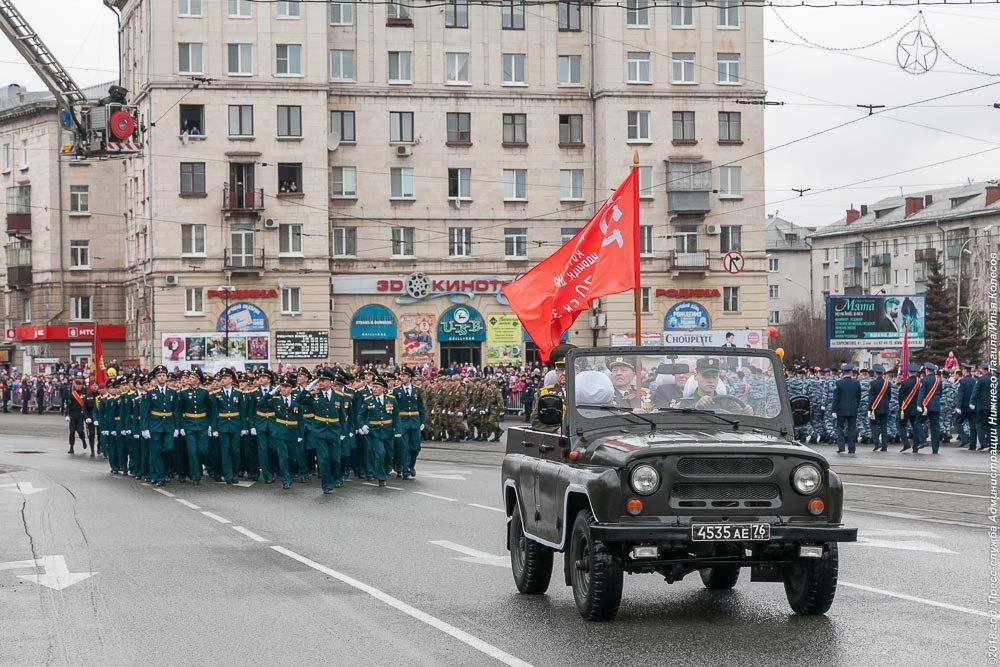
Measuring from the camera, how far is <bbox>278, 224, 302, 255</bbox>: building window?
64812 millimetres

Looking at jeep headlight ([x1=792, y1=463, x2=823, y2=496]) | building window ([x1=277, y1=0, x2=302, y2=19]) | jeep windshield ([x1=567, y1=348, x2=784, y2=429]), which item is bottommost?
jeep headlight ([x1=792, y1=463, x2=823, y2=496])

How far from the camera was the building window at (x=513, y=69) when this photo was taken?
67.1 m

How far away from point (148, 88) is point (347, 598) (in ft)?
183

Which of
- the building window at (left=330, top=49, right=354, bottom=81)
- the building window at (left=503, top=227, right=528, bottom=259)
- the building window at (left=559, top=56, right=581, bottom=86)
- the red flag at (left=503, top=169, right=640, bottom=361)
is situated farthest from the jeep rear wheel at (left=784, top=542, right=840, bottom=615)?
the building window at (left=559, top=56, right=581, bottom=86)

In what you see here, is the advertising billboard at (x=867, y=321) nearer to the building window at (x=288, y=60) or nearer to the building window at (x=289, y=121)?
the building window at (x=289, y=121)

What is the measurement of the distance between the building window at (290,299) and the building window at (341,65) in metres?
9.79

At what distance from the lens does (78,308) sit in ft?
258

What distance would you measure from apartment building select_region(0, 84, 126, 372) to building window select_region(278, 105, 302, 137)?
17153mm

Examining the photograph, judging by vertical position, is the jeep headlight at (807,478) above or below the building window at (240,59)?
below

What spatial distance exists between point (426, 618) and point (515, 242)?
5817 centimetres

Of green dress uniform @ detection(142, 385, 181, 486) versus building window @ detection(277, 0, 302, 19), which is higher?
building window @ detection(277, 0, 302, 19)

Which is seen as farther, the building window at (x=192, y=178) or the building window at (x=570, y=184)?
the building window at (x=570, y=184)

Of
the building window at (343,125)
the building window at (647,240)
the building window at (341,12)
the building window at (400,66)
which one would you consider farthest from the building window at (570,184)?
the building window at (341,12)

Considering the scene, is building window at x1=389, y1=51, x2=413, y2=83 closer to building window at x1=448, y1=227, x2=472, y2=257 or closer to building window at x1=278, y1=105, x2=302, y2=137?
building window at x1=278, y1=105, x2=302, y2=137
